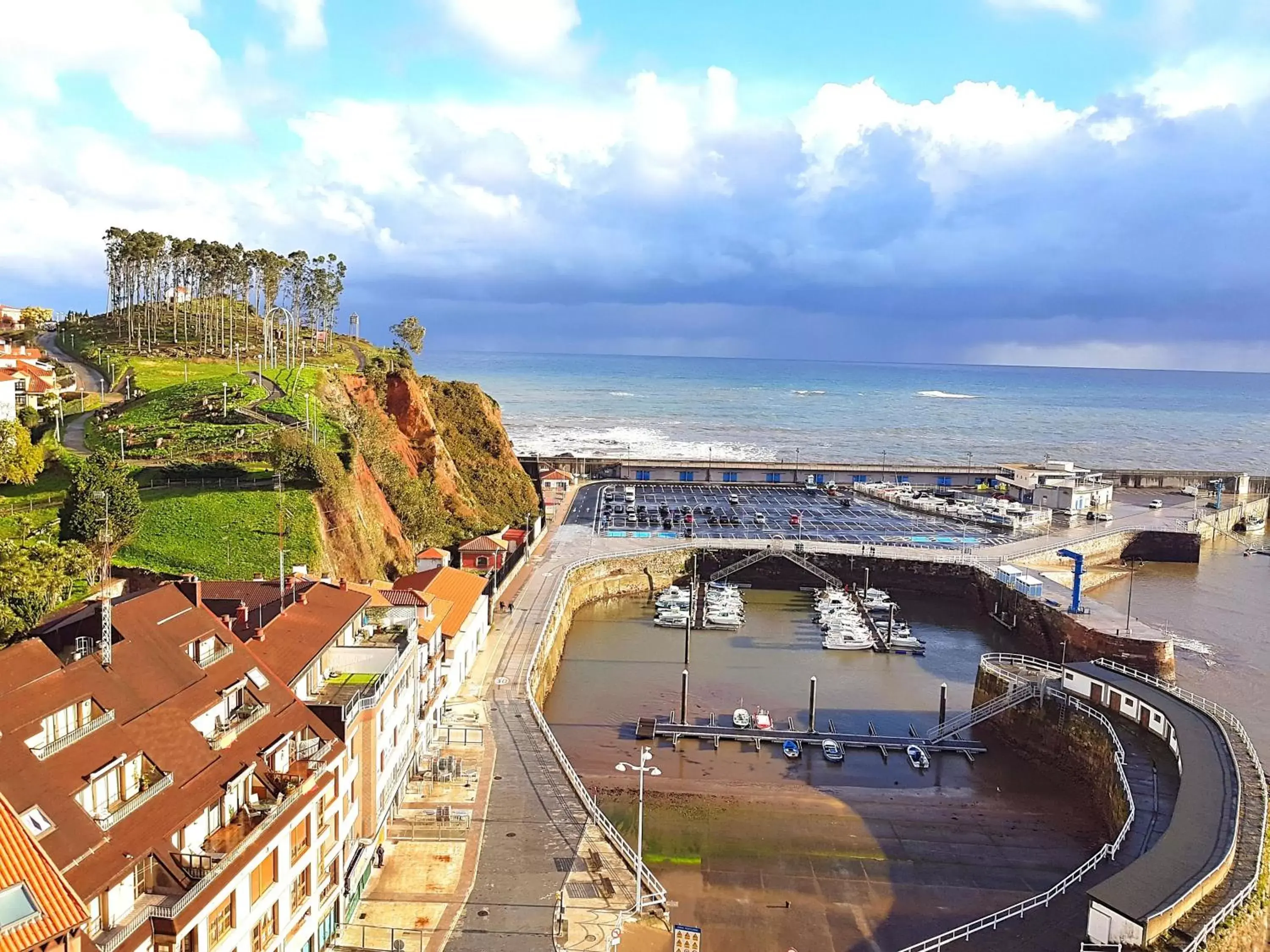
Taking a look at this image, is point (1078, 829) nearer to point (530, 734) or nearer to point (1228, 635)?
point (530, 734)

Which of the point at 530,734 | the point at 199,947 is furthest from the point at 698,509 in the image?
the point at 199,947

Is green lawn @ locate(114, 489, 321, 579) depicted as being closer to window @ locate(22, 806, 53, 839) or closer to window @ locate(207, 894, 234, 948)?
window @ locate(207, 894, 234, 948)

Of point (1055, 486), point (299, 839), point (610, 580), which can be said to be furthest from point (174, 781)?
point (1055, 486)

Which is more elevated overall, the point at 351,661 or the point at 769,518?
the point at 351,661

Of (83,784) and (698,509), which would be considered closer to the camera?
(83,784)

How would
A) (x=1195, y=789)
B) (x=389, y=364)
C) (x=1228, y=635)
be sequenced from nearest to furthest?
1. (x=1195, y=789)
2. (x=1228, y=635)
3. (x=389, y=364)

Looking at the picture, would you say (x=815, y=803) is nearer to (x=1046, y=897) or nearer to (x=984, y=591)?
(x=1046, y=897)

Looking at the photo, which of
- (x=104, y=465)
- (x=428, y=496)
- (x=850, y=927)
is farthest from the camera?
(x=428, y=496)
